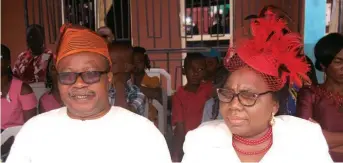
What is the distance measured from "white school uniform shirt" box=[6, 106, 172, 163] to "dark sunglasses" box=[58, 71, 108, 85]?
0.22 m

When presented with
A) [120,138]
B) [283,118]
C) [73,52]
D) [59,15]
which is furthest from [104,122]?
[59,15]

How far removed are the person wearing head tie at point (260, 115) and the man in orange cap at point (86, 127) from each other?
29 centimetres

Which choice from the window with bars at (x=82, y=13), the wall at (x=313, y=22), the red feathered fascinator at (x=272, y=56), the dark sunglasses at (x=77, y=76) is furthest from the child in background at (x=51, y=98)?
the window with bars at (x=82, y=13)

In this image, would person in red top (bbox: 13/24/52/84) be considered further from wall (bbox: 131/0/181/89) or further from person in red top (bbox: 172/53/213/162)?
wall (bbox: 131/0/181/89)

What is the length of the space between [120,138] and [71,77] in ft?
1.38

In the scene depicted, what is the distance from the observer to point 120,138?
228 centimetres

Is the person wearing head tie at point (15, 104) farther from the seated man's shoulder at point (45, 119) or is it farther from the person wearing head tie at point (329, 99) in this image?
the person wearing head tie at point (329, 99)

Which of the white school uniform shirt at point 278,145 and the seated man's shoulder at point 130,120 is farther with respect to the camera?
the seated man's shoulder at point 130,120

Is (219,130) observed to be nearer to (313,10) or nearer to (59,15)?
(313,10)

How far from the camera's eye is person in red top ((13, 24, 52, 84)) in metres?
4.87

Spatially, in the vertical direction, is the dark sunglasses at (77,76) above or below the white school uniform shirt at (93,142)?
above

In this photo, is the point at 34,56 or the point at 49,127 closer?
the point at 49,127

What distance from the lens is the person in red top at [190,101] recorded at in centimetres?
385

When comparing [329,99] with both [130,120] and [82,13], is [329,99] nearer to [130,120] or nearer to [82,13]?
[130,120]
